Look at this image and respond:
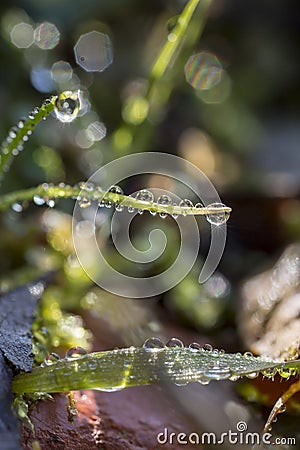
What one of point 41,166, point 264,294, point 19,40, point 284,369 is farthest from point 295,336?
point 19,40

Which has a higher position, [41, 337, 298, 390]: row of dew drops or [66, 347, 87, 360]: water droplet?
[66, 347, 87, 360]: water droplet

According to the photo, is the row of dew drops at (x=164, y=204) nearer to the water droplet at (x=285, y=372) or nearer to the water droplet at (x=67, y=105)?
the water droplet at (x=67, y=105)

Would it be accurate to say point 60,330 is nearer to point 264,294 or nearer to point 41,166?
point 264,294

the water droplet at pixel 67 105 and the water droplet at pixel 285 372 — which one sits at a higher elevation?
the water droplet at pixel 67 105

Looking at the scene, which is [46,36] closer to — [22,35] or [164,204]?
[22,35]

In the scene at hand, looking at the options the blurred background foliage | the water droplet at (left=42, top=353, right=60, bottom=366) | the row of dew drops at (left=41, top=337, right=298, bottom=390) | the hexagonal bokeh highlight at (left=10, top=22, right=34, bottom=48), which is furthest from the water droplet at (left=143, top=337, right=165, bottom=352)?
the hexagonal bokeh highlight at (left=10, top=22, right=34, bottom=48)

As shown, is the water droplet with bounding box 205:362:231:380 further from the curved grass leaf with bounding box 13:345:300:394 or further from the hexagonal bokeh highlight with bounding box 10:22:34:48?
the hexagonal bokeh highlight with bounding box 10:22:34:48

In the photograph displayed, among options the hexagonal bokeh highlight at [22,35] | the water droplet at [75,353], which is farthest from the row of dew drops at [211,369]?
the hexagonal bokeh highlight at [22,35]
